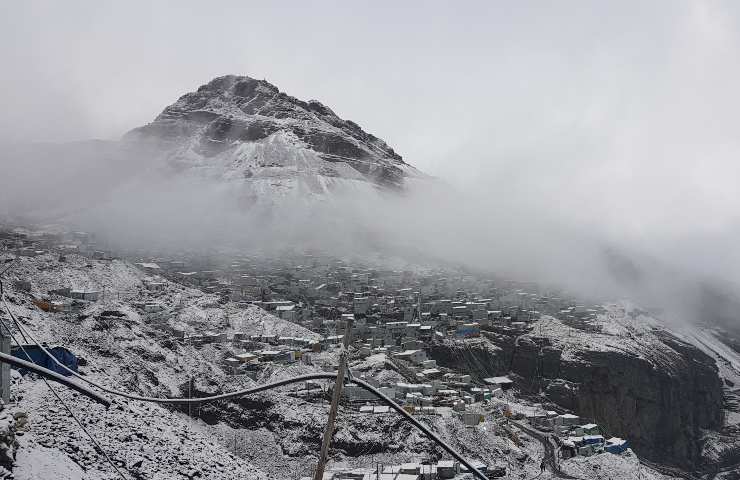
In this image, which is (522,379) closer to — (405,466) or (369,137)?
(405,466)

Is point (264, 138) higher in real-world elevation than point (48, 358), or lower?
higher

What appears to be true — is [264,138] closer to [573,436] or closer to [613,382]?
[613,382]

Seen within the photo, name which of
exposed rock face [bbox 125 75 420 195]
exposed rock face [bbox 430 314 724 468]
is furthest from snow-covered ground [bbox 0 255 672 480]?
exposed rock face [bbox 125 75 420 195]

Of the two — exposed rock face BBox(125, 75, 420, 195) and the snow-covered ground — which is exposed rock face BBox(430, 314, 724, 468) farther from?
exposed rock face BBox(125, 75, 420, 195)

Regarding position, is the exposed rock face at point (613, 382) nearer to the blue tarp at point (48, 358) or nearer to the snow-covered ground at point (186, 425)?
the snow-covered ground at point (186, 425)

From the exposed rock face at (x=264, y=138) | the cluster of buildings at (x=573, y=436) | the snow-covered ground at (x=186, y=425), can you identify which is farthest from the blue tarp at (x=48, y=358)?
the exposed rock face at (x=264, y=138)

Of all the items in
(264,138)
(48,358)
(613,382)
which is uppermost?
(264,138)

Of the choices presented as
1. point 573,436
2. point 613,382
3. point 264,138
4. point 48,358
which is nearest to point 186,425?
point 48,358
